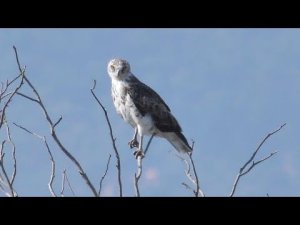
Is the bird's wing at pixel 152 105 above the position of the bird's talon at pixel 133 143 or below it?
above

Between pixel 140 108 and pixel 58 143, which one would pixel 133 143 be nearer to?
pixel 140 108

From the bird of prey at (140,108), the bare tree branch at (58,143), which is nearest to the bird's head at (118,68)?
the bird of prey at (140,108)

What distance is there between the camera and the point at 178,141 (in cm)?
1016

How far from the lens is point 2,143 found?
5543 millimetres

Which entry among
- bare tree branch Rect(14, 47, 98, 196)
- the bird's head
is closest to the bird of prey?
the bird's head

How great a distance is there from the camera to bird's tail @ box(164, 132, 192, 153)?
1009cm

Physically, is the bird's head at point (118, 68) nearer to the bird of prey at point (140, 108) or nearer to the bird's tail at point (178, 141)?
the bird of prey at point (140, 108)

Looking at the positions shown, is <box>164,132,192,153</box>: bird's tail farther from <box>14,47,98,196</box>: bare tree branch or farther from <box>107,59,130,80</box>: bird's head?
<box>14,47,98,196</box>: bare tree branch

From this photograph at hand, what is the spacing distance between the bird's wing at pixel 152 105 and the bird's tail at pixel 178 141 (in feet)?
0.25

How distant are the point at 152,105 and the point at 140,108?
29cm

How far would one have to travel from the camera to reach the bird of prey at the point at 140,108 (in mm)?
9789
